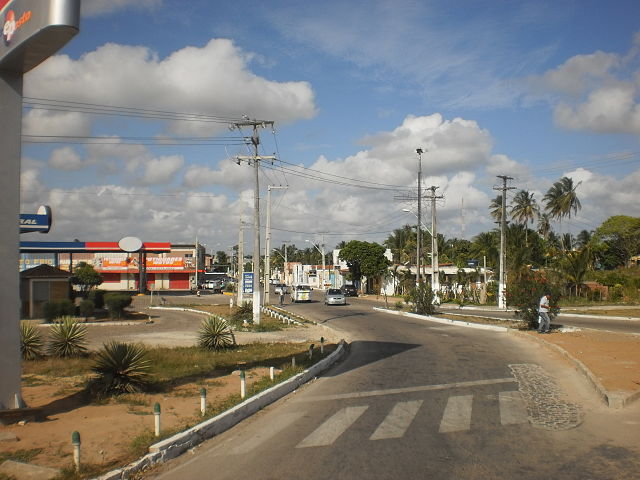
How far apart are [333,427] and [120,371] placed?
491 cm

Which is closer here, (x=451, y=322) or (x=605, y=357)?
(x=605, y=357)

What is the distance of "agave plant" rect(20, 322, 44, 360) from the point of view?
643 inches

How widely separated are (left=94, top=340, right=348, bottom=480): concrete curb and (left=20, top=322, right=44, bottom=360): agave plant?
8.19 m

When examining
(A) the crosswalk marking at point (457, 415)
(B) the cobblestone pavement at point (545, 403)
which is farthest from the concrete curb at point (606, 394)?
(A) the crosswalk marking at point (457, 415)

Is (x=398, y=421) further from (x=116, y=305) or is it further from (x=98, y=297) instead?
(x=98, y=297)

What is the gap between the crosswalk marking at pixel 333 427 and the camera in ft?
27.1

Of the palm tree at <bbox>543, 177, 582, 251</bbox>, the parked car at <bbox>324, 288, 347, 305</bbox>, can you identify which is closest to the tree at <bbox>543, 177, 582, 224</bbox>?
the palm tree at <bbox>543, 177, 582, 251</bbox>

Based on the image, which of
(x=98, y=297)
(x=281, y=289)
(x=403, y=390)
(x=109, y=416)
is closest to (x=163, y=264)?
(x=281, y=289)

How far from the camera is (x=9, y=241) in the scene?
387 inches

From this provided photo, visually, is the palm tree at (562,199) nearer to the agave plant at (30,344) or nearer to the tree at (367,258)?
the tree at (367,258)

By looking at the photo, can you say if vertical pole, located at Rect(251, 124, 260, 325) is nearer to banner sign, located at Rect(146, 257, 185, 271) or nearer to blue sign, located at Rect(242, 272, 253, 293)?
blue sign, located at Rect(242, 272, 253, 293)

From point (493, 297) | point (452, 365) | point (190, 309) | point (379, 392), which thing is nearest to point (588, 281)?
point (493, 297)

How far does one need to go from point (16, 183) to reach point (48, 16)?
2.89 metres

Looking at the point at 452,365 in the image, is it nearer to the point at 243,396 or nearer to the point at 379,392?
the point at 379,392
